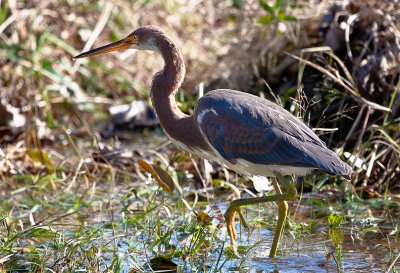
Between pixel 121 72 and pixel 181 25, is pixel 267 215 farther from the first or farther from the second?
pixel 181 25

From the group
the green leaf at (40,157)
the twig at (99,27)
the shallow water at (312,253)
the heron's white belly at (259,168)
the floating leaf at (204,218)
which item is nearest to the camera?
the floating leaf at (204,218)

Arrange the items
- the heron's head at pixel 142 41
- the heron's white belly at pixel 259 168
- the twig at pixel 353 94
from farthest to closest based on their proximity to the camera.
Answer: the twig at pixel 353 94 < the heron's head at pixel 142 41 < the heron's white belly at pixel 259 168

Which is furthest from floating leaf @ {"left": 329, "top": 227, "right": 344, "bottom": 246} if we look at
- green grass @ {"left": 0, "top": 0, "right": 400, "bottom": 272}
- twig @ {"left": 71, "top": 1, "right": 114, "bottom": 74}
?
twig @ {"left": 71, "top": 1, "right": 114, "bottom": 74}

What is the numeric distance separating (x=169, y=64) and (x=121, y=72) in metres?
3.92

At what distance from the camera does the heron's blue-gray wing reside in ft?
15.1

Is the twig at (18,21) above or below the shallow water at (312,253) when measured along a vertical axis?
above

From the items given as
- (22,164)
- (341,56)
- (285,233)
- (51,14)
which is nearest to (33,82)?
(51,14)

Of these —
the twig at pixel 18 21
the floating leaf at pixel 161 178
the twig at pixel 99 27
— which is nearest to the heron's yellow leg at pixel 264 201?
the floating leaf at pixel 161 178

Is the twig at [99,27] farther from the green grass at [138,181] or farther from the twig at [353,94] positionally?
the twig at [353,94]

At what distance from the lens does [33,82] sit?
8203mm

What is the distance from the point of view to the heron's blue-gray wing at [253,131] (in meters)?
4.59

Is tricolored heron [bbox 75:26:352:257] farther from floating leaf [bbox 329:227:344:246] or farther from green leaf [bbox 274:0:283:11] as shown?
green leaf [bbox 274:0:283:11]

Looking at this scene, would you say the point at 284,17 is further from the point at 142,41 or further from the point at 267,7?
the point at 142,41

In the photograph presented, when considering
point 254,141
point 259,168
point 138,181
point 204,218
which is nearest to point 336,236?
point 259,168
